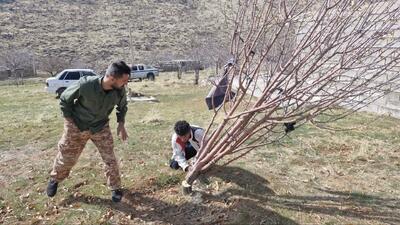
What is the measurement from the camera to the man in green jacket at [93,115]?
3.83 meters

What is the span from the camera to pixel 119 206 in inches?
171

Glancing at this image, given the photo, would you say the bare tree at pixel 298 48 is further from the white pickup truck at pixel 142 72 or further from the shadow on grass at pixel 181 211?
the white pickup truck at pixel 142 72

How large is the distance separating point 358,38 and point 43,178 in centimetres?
414

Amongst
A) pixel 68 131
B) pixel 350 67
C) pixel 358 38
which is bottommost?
pixel 68 131

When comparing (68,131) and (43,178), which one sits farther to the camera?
A: (43,178)

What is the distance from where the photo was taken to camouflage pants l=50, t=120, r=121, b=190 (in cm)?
409

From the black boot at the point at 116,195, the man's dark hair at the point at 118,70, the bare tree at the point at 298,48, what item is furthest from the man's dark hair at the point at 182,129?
the man's dark hair at the point at 118,70

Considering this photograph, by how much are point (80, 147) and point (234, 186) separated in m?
1.81

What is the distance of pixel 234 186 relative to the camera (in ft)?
15.8

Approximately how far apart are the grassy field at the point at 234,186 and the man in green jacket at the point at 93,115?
35 centimetres

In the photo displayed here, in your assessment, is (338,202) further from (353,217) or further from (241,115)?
(241,115)

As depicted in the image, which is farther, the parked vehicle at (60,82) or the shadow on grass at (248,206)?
the parked vehicle at (60,82)

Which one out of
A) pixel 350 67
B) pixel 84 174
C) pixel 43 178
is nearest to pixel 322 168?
pixel 350 67

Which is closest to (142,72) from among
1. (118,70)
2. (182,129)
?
(182,129)
